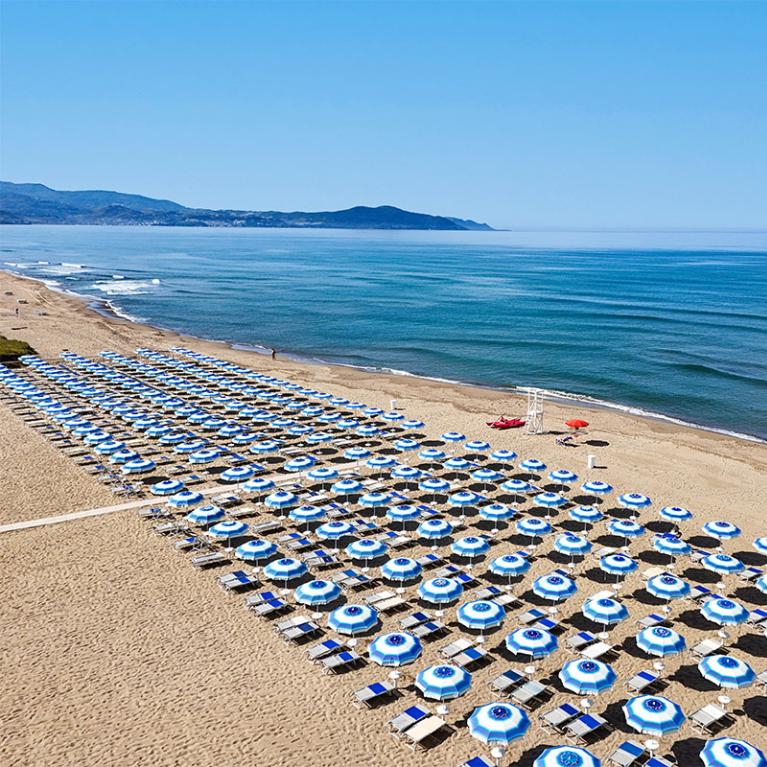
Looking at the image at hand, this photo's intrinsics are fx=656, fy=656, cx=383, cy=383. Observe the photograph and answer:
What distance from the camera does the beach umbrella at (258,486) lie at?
2711 centimetres

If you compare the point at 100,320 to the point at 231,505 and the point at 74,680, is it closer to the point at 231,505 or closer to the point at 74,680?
the point at 231,505

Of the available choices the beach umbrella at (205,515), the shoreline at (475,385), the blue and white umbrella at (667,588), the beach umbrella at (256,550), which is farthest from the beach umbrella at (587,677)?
the shoreline at (475,385)

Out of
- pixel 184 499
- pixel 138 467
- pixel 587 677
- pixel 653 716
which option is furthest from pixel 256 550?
pixel 653 716

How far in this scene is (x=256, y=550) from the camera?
20922mm

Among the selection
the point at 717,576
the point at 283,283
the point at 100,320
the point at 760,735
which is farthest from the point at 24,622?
the point at 283,283

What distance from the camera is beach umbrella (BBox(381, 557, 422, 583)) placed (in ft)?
63.9

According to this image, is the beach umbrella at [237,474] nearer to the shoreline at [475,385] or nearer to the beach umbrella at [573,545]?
the beach umbrella at [573,545]

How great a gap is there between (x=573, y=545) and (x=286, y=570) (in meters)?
9.35

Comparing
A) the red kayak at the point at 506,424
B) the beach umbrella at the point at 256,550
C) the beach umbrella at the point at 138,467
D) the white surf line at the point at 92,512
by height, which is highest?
the beach umbrella at the point at 256,550

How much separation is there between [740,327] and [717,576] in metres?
Answer: 64.5

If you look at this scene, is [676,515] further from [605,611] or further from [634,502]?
[605,611]

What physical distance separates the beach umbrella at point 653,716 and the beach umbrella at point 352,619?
20.9 ft

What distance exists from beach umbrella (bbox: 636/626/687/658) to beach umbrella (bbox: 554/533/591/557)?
5.10 metres

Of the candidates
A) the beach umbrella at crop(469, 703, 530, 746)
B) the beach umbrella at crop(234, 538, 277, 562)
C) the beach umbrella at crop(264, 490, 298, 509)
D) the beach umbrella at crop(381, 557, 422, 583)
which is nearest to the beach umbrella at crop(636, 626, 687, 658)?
the beach umbrella at crop(469, 703, 530, 746)
